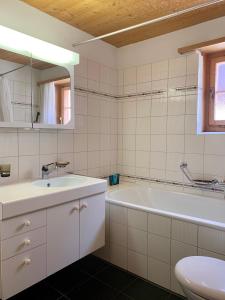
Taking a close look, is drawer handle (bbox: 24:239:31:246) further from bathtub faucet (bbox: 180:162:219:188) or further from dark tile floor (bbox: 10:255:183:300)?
bathtub faucet (bbox: 180:162:219:188)

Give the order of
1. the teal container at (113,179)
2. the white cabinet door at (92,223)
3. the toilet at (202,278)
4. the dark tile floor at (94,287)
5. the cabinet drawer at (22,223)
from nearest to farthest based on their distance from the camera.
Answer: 1. the toilet at (202,278)
2. the cabinet drawer at (22,223)
3. the dark tile floor at (94,287)
4. the white cabinet door at (92,223)
5. the teal container at (113,179)

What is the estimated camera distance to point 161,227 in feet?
6.11

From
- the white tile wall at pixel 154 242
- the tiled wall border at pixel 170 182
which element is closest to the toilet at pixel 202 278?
the white tile wall at pixel 154 242

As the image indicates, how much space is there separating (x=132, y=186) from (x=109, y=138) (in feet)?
2.15

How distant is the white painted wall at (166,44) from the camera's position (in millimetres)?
2258

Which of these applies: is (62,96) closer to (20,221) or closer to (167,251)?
(20,221)

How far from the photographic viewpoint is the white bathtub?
2244 millimetres

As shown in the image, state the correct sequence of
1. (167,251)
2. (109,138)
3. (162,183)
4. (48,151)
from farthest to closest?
1. (109,138)
2. (162,183)
3. (48,151)
4. (167,251)

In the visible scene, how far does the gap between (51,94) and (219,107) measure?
1687mm

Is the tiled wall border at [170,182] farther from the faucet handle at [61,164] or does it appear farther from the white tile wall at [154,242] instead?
the faucet handle at [61,164]

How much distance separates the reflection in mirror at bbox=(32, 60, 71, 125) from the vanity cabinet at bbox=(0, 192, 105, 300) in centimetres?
81

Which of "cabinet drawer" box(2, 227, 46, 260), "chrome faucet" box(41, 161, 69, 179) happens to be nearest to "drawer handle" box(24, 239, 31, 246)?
"cabinet drawer" box(2, 227, 46, 260)

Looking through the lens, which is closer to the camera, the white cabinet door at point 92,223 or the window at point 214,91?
the white cabinet door at point 92,223

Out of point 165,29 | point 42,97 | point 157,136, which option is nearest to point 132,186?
point 157,136
